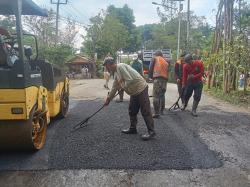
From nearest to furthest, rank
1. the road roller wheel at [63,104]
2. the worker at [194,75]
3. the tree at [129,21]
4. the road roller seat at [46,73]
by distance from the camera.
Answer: the road roller seat at [46,73] → the road roller wheel at [63,104] → the worker at [194,75] → the tree at [129,21]

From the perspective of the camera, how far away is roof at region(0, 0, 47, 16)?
6.16 meters

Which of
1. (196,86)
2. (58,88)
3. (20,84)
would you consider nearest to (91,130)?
(58,88)

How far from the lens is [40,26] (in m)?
46.2

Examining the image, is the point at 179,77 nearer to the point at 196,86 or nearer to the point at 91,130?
the point at 196,86

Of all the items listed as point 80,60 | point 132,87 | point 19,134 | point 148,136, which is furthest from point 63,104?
point 80,60

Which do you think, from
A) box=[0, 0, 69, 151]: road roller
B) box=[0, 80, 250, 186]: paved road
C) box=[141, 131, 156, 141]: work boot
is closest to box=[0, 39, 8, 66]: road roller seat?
box=[0, 0, 69, 151]: road roller

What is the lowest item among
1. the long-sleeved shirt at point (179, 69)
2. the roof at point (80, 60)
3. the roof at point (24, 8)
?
the roof at point (80, 60)

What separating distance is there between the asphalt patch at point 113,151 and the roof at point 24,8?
2.16 meters

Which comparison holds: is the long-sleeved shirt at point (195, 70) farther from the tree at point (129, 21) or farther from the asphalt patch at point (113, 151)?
the tree at point (129, 21)

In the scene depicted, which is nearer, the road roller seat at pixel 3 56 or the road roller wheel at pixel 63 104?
the road roller seat at pixel 3 56

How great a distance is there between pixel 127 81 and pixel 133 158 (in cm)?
170

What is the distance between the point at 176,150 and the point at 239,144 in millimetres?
1381

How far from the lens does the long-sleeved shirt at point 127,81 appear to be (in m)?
7.39

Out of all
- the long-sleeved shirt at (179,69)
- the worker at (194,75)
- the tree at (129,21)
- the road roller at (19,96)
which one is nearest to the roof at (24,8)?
the road roller at (19,96)
